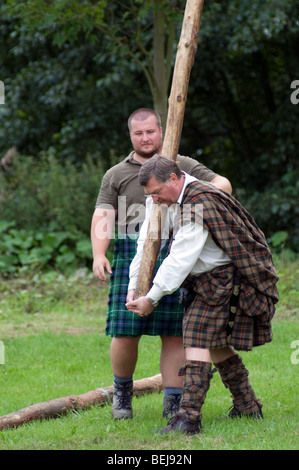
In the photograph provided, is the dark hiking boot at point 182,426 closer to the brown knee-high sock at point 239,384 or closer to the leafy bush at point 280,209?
the brown knee-high sock at point 239,384

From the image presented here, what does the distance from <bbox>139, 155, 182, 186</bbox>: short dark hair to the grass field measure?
4.73 feet

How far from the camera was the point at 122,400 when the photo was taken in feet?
16.4

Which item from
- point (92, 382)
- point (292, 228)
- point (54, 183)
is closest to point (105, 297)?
point (54, 183)

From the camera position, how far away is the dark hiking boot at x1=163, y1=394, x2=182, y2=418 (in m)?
4.88

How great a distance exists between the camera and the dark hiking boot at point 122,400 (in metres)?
4.97

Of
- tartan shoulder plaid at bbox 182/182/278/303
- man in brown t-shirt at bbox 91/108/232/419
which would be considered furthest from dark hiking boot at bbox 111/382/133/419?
tartan shoulder plaid at bbox 182/182/278/303

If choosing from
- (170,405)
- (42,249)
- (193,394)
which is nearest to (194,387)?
(193,394)

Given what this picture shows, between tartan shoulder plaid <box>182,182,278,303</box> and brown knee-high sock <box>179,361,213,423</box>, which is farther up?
tartan shoulder plaid <box>182,182,278,303</box>

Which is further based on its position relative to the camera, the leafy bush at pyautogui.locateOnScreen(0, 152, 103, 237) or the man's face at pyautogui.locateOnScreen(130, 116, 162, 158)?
the leafy bush at pyautogui.locateOnScreen(0, 152, 103, 237)

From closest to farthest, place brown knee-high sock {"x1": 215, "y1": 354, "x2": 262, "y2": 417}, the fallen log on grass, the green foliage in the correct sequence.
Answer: brown knee-high sock {"x1": 215, "y1": 354, "x2": 262, "y2": 417} < the fallen log on grass < the green foliage

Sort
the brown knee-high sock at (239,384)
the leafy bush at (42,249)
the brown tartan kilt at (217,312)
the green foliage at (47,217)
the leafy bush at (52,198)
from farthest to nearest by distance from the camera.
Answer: the leafy bush at (52,198) < the green foliage at (47,217) < the leafy bush at (42,249) < the brown knee-high sock at (239,384) < the brown tartan kilt at (217,312)

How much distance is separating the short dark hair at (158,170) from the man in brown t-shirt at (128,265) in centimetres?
66

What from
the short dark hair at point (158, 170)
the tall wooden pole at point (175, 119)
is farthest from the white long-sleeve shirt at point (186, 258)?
the tall wooden pole at point (175, 119)

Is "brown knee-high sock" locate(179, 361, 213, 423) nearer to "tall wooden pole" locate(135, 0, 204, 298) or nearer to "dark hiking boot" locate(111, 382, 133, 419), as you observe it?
"tall wooden pole" locate(135, 0, 204, 298)
